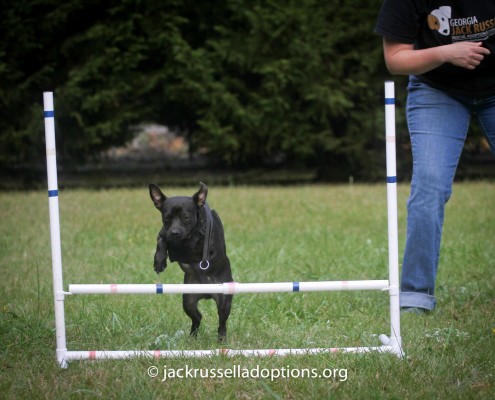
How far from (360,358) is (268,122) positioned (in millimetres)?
10029

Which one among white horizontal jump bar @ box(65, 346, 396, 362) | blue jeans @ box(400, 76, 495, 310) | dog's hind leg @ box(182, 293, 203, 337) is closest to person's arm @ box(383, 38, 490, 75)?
blue jeans @ box(400, 76, 495, 310)

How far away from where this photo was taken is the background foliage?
12578 mm

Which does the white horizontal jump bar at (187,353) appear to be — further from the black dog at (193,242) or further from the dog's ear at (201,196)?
the dog's ear at (201,196)

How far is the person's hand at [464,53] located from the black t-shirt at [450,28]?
241 mm

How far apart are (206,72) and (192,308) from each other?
9621 millimetres

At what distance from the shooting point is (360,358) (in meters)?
3.13

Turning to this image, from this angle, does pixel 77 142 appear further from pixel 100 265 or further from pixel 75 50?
pixel 100 265

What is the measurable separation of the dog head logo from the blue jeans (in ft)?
0.97

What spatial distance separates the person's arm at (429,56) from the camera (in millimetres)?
3621

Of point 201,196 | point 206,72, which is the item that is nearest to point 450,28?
point 201,196

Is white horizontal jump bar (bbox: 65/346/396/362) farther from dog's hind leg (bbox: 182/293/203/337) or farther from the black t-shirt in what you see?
the black t-shirt

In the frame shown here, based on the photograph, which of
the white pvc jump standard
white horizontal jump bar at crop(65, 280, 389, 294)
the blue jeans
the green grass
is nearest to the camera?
the green grass

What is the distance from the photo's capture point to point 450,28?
3.90 metres

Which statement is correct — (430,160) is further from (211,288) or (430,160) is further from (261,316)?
(211,288)
